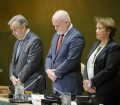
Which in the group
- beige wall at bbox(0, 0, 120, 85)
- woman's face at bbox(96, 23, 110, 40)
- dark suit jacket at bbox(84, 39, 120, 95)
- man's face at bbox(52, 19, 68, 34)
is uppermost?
beige wall at bbox(0, 0, 120, 85)

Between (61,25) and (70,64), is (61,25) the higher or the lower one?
the higher one

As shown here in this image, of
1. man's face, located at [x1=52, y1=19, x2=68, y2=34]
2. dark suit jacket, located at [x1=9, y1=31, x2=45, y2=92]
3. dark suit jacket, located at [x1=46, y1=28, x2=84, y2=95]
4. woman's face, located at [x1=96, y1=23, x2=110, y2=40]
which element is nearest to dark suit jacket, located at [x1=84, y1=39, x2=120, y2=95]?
woman's face, located at [x1=96, y1=23, x2=110, y2=40]

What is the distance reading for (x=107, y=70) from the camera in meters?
3.67

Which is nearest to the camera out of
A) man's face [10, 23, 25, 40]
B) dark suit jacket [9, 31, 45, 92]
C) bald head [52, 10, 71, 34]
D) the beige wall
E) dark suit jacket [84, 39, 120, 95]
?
dark suit jacket [84, 39, 120, 95]

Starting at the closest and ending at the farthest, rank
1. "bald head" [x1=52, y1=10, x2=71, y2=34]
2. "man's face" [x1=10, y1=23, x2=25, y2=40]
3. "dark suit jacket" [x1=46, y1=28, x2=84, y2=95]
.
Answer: "dark suit jacket" [x1=46, y1=28, x2=84, y2=95], "bald head" [x1=52, y1=10, x2=71, y2=34], "man's face" [x1=10, y1=23, x2=25, y2=40]

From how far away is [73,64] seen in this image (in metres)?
3.93

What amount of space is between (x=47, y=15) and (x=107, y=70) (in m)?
2.99

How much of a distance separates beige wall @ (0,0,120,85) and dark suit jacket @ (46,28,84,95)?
1.31 m

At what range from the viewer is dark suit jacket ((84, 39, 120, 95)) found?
145 inches

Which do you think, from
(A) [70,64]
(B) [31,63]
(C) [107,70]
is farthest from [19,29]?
(C) [107,70]

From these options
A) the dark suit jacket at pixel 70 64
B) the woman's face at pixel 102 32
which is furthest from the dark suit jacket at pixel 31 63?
the woman's face at pixel 102 32

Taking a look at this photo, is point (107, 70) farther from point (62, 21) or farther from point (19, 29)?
Answer: point (19, 29)

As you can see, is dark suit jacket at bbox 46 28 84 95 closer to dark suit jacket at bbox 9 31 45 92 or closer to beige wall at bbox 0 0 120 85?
dark suit jacket at bbox 9 31 45 92

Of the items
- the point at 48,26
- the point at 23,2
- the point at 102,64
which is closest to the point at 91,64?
the point at 102,64
